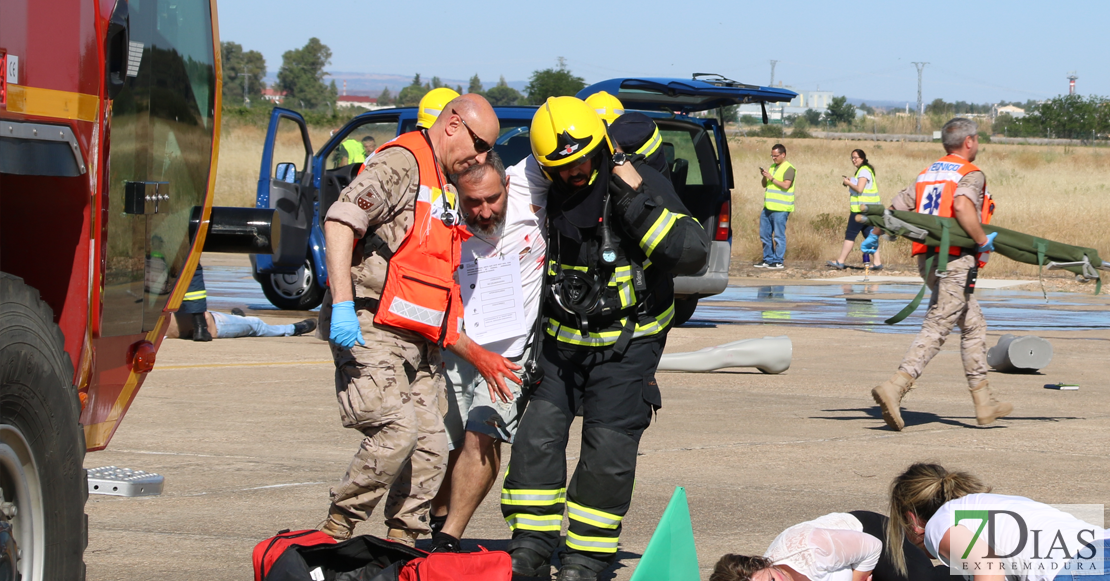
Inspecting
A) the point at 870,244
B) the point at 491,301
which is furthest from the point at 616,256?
the point at 870,244

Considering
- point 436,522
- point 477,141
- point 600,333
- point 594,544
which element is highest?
point 477,141

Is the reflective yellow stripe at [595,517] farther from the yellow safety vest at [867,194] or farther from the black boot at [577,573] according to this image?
the yellow safety vest at [867,194]

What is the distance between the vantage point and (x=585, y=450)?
14.1 feet

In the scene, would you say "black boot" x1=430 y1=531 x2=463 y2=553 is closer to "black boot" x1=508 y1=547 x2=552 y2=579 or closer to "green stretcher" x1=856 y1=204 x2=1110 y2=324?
"black boot" x1=508 y1=547 x2=552 y2=579

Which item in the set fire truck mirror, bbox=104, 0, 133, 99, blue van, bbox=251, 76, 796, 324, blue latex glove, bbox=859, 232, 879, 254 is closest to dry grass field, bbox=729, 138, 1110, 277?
blue latex glove, bbox=859, 232, 879, 254

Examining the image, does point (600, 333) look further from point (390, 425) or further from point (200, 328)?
point (200, 328)

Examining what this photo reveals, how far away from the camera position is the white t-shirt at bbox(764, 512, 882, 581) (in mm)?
3637

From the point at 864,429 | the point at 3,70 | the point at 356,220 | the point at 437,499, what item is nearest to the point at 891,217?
the point at 864,429

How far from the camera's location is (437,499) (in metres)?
4.85

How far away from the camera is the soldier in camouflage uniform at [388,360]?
3.93 m

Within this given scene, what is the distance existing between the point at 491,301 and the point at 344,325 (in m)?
0.89

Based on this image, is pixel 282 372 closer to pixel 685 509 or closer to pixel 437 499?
pixel 437 499

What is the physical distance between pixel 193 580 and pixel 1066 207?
26.1 m

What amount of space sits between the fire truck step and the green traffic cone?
1687mm
